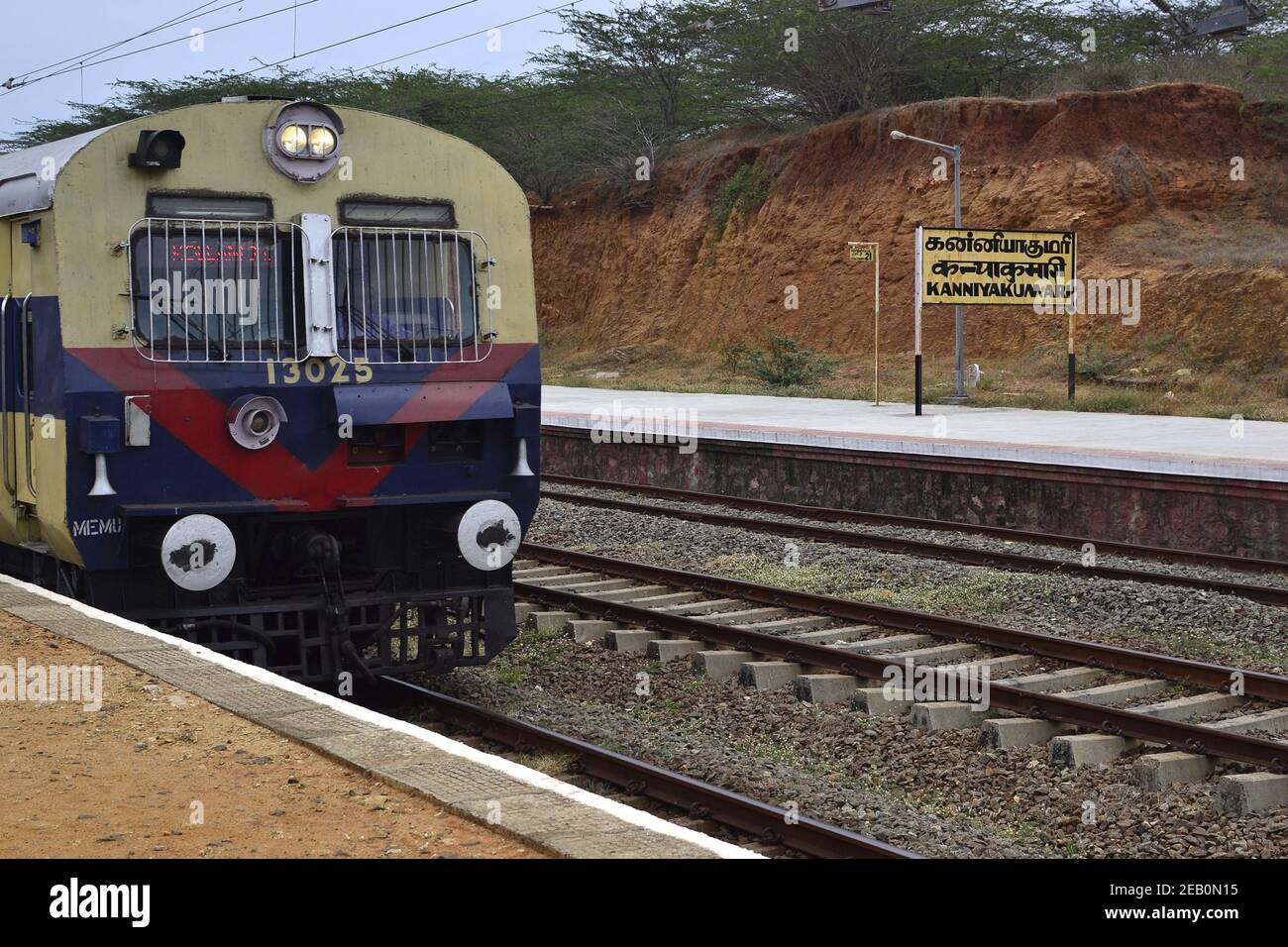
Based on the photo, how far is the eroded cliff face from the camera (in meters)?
32.6

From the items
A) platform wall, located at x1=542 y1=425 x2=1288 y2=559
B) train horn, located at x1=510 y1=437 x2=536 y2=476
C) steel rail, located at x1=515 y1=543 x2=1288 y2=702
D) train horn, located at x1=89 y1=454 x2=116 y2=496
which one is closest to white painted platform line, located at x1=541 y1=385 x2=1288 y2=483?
platform wall, located at x1=542 y1=425 x2=1288 y2=559

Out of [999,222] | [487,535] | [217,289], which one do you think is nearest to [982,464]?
[487,535]

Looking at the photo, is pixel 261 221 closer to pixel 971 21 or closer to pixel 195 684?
pixel 195 684

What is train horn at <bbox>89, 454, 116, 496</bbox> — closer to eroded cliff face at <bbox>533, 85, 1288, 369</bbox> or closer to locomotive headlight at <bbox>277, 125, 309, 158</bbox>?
locomotive headlight at <bbox>277, 125, 309, 158</bbox>

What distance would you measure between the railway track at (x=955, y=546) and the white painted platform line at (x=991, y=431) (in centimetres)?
162

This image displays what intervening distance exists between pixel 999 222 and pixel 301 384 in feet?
103

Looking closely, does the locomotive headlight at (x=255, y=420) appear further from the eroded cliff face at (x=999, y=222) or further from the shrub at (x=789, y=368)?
the shrub at (x=789, y=368)

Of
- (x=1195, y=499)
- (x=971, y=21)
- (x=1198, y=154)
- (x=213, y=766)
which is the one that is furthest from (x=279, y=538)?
(x=971, y=21)

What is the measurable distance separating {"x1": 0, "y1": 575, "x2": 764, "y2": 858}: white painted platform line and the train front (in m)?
0.27

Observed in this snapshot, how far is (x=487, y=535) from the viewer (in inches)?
342

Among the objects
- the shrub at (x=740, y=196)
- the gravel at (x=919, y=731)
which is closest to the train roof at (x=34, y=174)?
the gravel at (x=919, y=731)

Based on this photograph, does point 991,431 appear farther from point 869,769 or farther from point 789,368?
point 869,769

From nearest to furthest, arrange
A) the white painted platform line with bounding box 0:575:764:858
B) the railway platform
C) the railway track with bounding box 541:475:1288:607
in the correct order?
1. the white painted platform line with bounding box 0:575:764:858
2. the railway track with bounding box 541:475:1288:607
3. the railway platform

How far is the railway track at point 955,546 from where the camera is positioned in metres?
12.7
